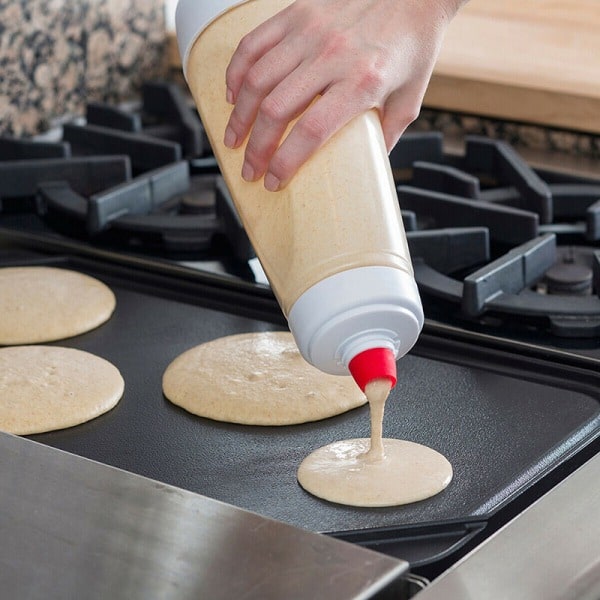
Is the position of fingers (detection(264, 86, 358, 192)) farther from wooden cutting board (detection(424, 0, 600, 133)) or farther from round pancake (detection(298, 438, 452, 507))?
wooden cutting board (detection(424, 0, 600, 133))

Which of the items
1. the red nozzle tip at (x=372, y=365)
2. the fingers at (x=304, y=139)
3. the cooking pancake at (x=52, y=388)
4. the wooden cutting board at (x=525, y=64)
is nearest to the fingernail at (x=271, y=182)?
the fingers at (x=304, y=139)

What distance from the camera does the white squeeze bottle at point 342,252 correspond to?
0.69 metres

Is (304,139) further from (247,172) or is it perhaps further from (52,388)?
(52,388)

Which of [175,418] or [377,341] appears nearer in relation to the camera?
[377,341]

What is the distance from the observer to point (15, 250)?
3.90 feet

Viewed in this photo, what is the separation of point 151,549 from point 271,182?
28 cm

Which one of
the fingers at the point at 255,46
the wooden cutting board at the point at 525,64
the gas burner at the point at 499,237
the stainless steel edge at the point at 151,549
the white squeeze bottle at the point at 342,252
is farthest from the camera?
the wooden cutting board at the point at 525,64

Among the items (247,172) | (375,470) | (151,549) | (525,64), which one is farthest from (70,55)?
(151,549)

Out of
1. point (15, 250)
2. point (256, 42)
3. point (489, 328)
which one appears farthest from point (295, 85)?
point (15, 250)

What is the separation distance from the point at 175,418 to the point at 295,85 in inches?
10.7

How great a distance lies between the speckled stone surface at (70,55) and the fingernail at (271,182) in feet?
2.57

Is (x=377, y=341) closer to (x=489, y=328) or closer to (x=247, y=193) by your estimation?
(x=247, y=193)

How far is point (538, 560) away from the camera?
62 cm

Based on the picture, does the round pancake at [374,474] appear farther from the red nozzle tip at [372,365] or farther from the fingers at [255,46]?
the fingers at [255,46]
